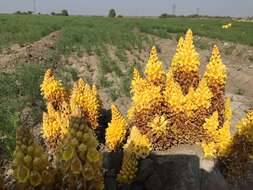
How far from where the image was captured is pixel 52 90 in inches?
247

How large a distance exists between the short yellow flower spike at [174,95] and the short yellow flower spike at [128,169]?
933mm

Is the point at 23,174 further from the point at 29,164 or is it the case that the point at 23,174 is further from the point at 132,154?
the point at 132,154

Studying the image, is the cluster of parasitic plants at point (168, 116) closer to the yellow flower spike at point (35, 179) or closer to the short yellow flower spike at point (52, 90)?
the short yellow flower spike at point (52, 90)

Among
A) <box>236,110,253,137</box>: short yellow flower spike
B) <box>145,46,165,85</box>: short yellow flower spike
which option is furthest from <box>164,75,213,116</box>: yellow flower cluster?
<box>236,110,253,137</box>: short yellow flower spike

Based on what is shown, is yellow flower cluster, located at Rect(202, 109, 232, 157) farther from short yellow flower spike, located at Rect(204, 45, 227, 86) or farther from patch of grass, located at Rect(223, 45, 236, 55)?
patch of grass, located at Rect(223, 45, 236, 55)

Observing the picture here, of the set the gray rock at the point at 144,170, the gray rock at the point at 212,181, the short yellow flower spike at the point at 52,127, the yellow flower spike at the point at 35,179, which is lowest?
the gray rock at the point at 212,181

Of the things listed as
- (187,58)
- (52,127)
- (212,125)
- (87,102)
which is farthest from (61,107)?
(212,125)

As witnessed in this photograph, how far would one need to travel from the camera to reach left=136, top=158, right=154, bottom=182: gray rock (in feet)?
19.0

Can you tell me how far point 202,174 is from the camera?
6.51 meters

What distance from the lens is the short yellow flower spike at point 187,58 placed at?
6.30m

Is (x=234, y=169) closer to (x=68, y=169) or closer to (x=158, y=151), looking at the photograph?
(x=158, y=151)

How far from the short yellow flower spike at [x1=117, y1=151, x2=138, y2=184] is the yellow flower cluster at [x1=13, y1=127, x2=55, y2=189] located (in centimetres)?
193

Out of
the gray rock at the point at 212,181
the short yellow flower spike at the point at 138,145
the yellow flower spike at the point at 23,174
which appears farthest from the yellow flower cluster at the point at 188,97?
the yellow flower spike at the point at 23,174

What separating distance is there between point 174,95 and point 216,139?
0.83 meters
